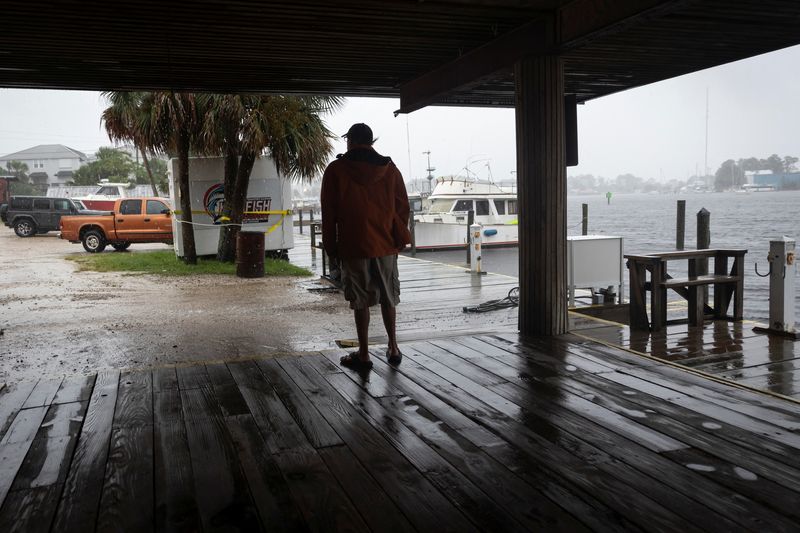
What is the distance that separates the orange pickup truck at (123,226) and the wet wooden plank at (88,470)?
1674 cm

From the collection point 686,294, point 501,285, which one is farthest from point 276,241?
point 686,294

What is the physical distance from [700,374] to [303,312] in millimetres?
5899

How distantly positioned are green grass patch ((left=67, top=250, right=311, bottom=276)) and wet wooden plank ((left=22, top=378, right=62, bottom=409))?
359 inches

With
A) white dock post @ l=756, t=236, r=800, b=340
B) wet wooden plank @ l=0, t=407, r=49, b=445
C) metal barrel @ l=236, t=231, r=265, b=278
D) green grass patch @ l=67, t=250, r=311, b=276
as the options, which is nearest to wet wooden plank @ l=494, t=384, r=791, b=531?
wet wooden plank @ l=0, t=407, r=49, b=445

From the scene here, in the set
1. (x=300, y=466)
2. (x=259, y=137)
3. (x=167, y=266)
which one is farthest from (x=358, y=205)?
(x=167, y=266)

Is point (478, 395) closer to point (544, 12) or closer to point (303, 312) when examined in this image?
point (544, 12)

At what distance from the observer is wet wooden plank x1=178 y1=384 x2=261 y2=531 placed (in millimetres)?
2357

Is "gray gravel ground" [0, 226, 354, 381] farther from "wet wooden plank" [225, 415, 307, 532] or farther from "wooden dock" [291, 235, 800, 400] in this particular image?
"wet wooden plank" [225, 415, 307, 532]

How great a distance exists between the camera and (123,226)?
19.5m

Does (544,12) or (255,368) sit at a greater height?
(544,12)

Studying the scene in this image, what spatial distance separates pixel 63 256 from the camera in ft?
59.2

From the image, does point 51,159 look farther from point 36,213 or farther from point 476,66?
point 476,66

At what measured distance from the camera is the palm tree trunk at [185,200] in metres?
14.2

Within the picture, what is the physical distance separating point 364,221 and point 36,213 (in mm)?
25638
